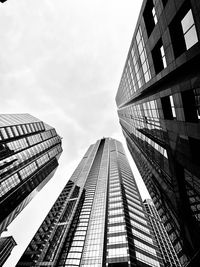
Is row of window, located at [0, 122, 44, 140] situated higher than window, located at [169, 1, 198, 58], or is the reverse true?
window, located at [169, 1, 198, 58]

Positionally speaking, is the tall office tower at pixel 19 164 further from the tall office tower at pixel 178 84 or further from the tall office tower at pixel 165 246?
the tall office tower at pixel 165 246

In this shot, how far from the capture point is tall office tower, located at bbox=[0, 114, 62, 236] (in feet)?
239

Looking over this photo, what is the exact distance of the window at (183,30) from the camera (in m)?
14.7

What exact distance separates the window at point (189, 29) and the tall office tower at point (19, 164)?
74730mm

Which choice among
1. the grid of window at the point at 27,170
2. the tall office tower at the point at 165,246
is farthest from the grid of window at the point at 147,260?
the grid of window at the point at 27,170

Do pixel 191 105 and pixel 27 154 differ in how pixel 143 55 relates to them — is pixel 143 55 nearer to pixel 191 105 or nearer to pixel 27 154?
pixel 191 105

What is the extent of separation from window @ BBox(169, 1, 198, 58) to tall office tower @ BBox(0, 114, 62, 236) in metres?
73.6

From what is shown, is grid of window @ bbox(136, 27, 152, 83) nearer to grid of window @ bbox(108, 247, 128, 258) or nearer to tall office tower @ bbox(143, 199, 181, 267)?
grid of window @ bbox(108, 247, 128, 258)

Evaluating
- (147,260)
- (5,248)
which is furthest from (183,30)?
(5,248)

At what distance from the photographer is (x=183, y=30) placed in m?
16.4

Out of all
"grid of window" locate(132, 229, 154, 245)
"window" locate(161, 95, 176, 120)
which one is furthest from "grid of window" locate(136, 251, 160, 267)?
"window" locate(161, 95, 176, 120)

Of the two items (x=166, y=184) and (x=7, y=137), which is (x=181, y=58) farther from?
(x=7, y=137)

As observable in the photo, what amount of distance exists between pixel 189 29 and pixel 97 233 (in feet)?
229

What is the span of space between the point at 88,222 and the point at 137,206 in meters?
25.6
